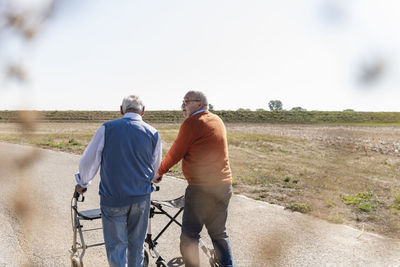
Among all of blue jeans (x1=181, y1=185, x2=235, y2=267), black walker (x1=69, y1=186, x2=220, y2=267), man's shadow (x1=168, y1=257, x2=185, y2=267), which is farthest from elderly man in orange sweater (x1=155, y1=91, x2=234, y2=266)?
man's shadow (x1=168, y1=257, x2=185, y2=267)

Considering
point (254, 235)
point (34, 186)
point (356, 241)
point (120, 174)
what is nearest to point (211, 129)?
point (120, 174)

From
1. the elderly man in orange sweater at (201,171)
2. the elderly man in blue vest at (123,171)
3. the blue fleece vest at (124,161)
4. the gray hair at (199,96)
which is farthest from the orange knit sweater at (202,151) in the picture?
the blue fleece vest at (124,161)

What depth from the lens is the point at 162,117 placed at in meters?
64.4

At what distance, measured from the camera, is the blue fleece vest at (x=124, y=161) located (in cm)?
283

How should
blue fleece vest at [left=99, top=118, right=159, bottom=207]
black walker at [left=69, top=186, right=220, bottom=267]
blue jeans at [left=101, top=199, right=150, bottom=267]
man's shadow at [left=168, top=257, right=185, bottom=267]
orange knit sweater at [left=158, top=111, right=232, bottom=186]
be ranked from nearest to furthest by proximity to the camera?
1. blue fleece vest at [left=99, top=118, right=159, bottom=207]
2. blue jeans at [left=101, top=199, right=150, bottom=267]
3. orange knit sweater at [left=158, top=111, right=232, bottom=186]
4. black walker at [left=69, top=186, right=220, bottom=267]
5. man's shadow at [left=168, top=257, right=185, bottom=267]

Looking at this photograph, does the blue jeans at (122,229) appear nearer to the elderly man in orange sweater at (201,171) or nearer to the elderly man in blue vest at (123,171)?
the elderly man in blue vest at (123,171)

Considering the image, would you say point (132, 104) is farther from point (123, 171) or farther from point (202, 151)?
point (202, 151)

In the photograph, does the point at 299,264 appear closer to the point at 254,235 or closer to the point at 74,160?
the point at 254,235

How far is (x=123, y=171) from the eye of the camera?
2861mm

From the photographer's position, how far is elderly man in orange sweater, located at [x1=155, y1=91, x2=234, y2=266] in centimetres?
317

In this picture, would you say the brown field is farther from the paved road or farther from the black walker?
the black walker

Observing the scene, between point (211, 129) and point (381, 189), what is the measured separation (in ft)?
20.8

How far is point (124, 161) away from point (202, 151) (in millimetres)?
710

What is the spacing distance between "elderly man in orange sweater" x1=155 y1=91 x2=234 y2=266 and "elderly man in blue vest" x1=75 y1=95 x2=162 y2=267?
28cm
